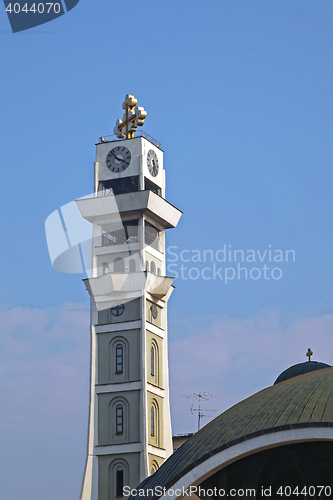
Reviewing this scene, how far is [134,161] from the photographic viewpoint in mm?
64312

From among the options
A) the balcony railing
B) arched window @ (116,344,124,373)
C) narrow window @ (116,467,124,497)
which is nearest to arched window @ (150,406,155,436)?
narrow window @ (116,467,124,497)

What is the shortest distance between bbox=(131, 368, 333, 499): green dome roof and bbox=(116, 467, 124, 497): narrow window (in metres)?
25.0

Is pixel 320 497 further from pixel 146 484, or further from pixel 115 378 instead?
pixel 115 378

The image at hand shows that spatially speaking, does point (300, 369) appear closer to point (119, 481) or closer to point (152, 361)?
point (152, 361)

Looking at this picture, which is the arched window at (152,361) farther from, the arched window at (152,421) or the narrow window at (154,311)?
the arched window at (152,421)

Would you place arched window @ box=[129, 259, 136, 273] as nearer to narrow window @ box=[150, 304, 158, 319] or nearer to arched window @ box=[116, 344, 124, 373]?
narrow window @ box=[150, 304, 158, 319]

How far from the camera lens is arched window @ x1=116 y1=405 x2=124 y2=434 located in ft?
195

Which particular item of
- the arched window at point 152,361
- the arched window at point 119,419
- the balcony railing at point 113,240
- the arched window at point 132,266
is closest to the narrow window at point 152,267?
the arched window at point 132,266

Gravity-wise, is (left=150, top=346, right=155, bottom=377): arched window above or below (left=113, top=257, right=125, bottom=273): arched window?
below

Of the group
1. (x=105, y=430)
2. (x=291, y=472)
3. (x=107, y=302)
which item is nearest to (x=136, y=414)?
(x=105, y=430)

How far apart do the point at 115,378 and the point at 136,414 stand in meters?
3.34

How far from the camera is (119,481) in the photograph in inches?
2287

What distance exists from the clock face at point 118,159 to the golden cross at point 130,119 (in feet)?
9.55

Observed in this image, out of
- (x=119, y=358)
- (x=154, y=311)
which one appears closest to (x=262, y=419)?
(x=119, y=358)
